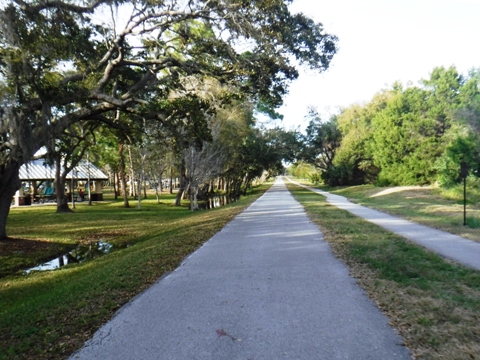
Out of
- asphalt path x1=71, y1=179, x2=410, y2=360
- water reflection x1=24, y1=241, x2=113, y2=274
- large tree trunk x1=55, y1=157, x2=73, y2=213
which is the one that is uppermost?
large tree trunk x1=55, y1=157, x2=73, y2=213

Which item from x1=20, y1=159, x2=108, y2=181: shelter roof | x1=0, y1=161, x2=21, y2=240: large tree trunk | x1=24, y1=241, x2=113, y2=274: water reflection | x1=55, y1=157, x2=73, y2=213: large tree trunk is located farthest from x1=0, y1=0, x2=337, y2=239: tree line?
x1=20, y1=159, x2=108, y2=181: shelter roof

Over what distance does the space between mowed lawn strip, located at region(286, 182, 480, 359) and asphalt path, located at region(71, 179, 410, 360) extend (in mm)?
233

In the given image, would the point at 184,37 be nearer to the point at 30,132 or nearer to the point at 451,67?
the point at 30,132

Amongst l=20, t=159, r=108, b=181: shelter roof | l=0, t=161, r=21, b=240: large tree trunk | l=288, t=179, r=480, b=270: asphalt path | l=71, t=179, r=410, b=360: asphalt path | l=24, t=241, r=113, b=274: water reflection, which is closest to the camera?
l=71, t=179, r=410, b=360: asphalt path

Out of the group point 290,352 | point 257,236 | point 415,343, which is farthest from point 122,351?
point 257,236

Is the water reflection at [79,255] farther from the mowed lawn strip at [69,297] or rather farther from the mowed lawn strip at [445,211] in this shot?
the mowed lawn strip at [445,211]

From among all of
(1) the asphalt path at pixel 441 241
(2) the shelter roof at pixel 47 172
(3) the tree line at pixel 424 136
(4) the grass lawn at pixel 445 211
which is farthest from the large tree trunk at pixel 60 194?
(3) the tree line at pixel 424 136

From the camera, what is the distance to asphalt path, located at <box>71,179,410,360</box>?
13.2ft

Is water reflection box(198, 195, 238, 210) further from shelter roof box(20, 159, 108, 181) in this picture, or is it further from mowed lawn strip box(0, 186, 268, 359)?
mowed lawn strip box(0, 186, 268, 359)

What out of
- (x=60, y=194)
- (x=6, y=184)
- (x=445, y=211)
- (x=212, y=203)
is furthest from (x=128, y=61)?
(x=212, y=203)

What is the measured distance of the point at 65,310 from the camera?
5707 millimetres

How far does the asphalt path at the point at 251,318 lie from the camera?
4.04 m

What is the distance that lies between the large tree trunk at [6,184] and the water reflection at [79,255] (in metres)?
3.08

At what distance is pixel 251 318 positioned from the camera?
16.1 feet
